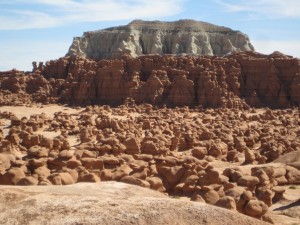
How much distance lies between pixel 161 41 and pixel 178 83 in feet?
87.5

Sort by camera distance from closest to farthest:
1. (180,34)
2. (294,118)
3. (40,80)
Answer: (294,118) < (40,80) < (180,34)

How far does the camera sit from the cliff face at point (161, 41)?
70188 mm

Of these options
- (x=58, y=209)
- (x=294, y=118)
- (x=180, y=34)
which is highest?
(x=180, y=34)

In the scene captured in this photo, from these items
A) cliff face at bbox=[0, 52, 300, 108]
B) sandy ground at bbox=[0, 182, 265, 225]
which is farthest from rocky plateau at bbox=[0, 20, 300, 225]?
cliff face at bbox=[0, 52, 300, 108]

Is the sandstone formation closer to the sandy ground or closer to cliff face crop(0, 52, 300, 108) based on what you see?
the sandy ground

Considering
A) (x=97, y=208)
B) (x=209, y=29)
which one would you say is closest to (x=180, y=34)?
(x=209, y=29)

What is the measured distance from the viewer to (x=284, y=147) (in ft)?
74.6

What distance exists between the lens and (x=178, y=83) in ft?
152

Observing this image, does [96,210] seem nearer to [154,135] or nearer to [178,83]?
[154,135]

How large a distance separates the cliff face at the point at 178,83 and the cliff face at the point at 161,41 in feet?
58.1

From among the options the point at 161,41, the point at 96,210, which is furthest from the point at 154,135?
the point at 161,41

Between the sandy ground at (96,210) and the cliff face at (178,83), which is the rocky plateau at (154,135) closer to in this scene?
the sandy ground at (96,210)

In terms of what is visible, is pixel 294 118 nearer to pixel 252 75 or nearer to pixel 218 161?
pixel 252 75

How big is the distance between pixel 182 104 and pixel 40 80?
53.0ft
